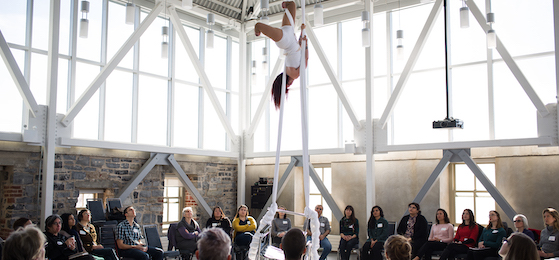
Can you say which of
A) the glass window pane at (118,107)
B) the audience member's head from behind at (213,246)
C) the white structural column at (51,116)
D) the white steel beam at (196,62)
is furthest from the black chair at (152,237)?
the audience member's head from behind at (213,246)

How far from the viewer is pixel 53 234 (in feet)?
20.0

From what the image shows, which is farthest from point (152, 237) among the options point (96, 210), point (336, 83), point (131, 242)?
point (336, 83)

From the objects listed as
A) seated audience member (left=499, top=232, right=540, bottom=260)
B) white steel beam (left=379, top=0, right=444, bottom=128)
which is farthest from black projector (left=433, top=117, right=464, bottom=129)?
seated audience member (left=499, top=232, right=540, bottom=260)

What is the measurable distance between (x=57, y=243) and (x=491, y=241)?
612 centimetres

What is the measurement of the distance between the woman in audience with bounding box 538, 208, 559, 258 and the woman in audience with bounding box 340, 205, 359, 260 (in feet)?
9.86

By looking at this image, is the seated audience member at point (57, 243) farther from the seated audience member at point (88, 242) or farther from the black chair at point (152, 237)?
the black chair at point (152, 237)

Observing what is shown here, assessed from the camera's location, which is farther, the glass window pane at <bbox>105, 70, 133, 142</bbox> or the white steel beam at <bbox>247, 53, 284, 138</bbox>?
the white steel beam at <bbox>247, 53, 284, 138</bbox>

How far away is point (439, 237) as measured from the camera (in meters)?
7.67

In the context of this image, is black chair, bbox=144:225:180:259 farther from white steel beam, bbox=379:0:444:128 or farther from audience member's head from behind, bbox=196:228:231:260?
audience member's head from behind, bbox=196:228:231:260

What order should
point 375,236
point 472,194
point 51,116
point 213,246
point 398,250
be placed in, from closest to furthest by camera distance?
point 213,246 → point 398,250 → point 51,116 → point 375,236 → point 472,194

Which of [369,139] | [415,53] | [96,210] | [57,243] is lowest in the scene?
[57,243]

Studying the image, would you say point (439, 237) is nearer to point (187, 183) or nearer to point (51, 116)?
point (187, 183)

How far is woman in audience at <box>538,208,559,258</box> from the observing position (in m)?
6.34

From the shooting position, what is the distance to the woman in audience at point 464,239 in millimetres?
7246
